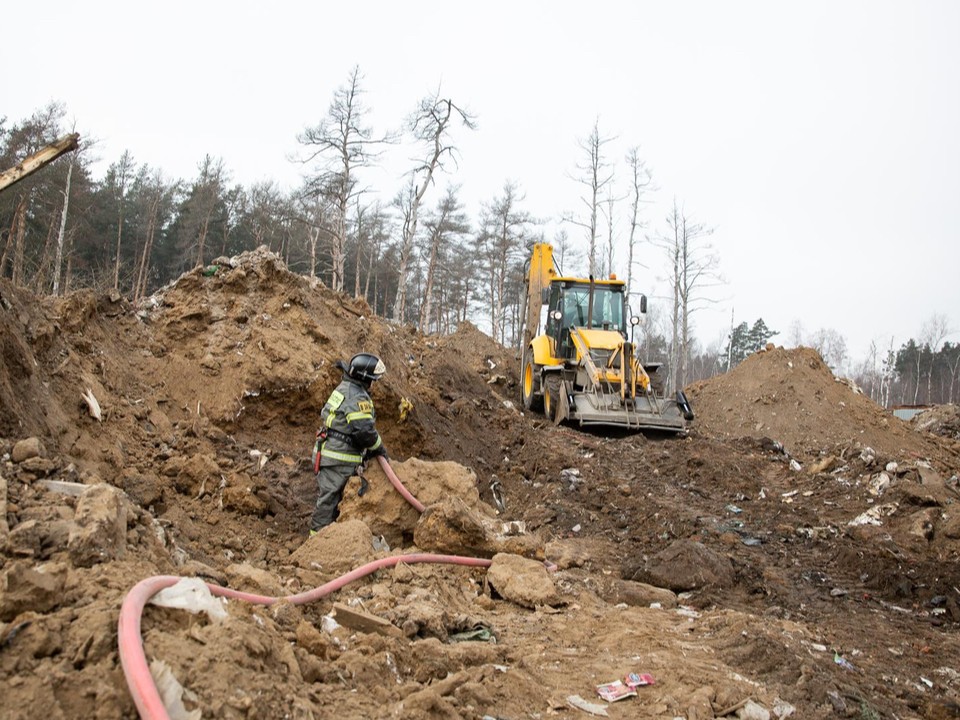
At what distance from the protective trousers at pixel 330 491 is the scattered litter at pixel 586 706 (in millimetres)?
3375

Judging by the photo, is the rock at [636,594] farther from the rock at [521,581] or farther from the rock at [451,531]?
the rock at [451,531]

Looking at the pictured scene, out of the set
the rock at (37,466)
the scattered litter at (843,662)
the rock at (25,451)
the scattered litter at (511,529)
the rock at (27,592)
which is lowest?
the scattered litter at (843,662)

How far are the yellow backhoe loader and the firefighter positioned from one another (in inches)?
281

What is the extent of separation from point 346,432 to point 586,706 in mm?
3615

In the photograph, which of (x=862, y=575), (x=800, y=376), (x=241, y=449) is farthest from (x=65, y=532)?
(x=800, y=376)

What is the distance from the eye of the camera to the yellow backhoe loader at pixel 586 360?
13.3 meters

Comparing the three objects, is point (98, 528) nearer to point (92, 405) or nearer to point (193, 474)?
point (193, 474)

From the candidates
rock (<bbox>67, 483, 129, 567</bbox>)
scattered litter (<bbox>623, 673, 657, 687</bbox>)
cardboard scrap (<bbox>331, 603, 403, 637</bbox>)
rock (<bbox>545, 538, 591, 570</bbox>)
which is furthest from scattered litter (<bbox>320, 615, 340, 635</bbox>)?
rock (<bbox>545, 538, 591, 570</bbox>)

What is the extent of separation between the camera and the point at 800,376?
2009 centimetres

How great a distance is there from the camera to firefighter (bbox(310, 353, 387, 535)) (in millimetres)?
6383

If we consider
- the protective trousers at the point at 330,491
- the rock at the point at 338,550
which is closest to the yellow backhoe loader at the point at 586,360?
the protective trousers at the point at 330,491

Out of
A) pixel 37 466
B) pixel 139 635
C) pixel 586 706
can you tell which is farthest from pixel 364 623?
pixel 37 466

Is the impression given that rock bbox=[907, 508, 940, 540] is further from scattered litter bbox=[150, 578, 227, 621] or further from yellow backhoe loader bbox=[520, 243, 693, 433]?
scattered litter bbox=[150, 578, 227, 621]

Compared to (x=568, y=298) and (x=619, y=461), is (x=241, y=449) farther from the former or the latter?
(x=568, y=298)
